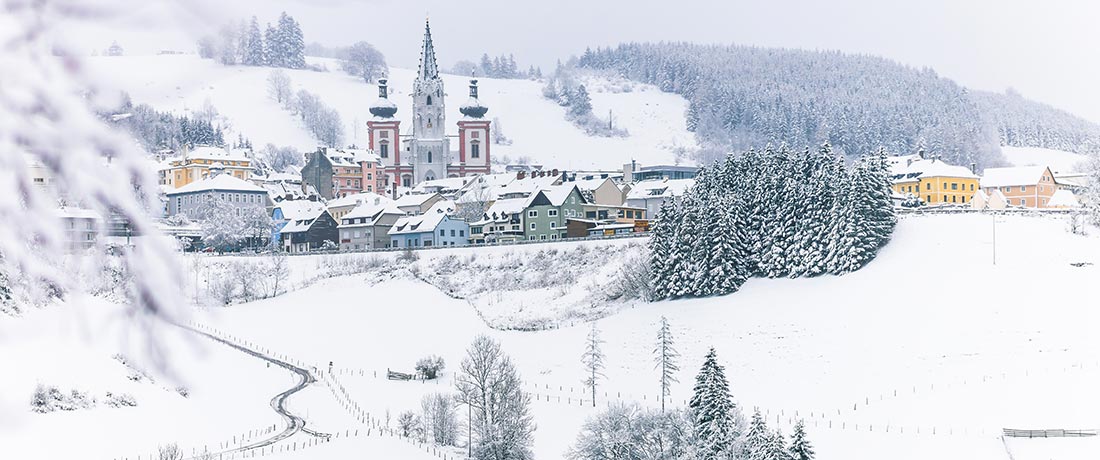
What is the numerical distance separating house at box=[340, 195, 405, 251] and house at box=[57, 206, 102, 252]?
398ft

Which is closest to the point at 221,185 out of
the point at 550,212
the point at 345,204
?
the point at 345,204

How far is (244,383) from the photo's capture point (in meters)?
68.9

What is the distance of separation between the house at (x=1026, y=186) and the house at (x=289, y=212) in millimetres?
67983

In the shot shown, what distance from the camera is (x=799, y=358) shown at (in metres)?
75.2

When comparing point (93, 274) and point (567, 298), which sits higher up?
point (93, 274)

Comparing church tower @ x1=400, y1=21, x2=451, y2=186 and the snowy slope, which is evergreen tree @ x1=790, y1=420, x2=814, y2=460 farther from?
church tower @ x1=400, y1=21, x2=451, y2=186

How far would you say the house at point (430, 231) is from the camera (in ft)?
411

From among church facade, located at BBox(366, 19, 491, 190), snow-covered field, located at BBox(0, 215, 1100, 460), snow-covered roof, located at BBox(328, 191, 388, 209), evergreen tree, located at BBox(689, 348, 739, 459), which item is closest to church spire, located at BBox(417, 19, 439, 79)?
church facade, located at BBox(366, 19, 491, 190)

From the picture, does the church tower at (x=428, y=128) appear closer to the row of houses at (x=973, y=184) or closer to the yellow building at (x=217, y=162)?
the yellow building at (x=217, y=162)

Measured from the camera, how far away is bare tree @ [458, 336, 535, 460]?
5746cm

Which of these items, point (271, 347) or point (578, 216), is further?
point (578, 216)

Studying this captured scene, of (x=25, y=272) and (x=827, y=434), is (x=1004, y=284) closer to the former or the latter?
(x=827, y=434)

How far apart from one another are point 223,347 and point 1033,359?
4518 centimetres

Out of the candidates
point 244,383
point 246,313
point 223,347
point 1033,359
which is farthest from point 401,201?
point 1033,359
